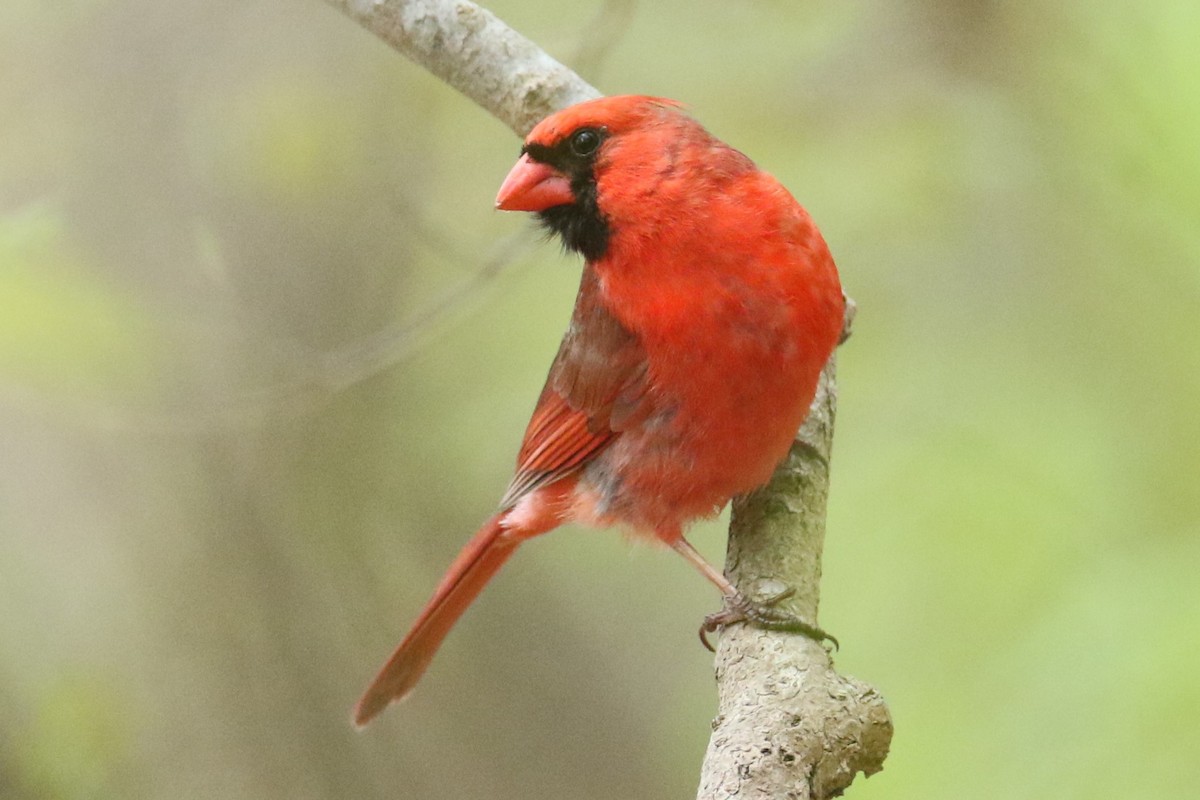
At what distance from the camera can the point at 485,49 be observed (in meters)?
2.80

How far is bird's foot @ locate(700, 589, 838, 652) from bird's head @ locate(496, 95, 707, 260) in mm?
Result: 683

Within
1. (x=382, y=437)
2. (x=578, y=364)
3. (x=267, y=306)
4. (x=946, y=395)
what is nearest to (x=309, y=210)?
(x=267, y=306)

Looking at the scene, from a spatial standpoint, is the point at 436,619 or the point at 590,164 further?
the point at 436,619

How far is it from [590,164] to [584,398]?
507 millimetres

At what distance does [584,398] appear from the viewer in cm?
269

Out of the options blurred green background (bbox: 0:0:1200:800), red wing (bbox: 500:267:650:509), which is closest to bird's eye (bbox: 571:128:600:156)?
red wing (bbox: 500:267:650:509)

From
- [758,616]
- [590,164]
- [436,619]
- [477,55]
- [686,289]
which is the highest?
[477,55]

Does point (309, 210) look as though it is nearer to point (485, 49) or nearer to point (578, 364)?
point (485, 49)

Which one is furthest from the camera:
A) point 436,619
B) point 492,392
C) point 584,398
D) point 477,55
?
point 492,392

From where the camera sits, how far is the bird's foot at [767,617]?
6.91ft

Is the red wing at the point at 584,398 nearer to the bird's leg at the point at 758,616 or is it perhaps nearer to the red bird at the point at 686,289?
the red bird at the point at 686,289

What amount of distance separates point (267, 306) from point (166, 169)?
0.48m

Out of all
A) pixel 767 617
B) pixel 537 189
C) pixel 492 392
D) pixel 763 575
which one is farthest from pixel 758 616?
pixel 492 392

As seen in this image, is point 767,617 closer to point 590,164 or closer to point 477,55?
point 590,164
